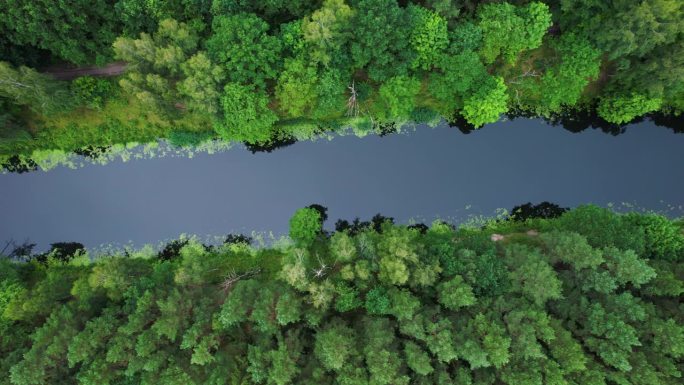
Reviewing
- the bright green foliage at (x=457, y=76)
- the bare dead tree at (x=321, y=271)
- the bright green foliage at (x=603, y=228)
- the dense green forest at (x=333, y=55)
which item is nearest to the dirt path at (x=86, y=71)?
the dense green forest at (x=333, y=55)

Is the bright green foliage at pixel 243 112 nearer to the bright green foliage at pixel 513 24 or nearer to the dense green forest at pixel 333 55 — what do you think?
the dense green forest at pixel 333 55

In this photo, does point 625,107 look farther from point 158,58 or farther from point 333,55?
point 158,58

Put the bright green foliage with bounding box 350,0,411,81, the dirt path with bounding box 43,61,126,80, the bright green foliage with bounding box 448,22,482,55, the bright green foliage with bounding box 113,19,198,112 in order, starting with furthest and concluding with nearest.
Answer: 1. the dirt path with bounding box 43,61,126,80
2. the bright green foliage with bounding box 448,22,482,55
3. the bright green foliage with bounding box 113,19,198,112
4. the bright green foliage with bounding box 350,0,411,81

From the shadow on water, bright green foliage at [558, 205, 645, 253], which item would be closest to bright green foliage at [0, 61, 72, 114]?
the shadow on water

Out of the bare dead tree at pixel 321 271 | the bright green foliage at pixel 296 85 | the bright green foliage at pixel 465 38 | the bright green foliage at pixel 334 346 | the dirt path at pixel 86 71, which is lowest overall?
the bright green foliage at pixel 334 346

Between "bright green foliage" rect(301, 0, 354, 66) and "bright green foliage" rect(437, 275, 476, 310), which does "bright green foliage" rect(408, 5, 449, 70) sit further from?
"bright green foliage" rect(437, 275, 476, 310)

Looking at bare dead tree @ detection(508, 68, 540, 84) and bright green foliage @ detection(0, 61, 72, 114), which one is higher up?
bright green foliage @ detection(0, 61, 72, 114)

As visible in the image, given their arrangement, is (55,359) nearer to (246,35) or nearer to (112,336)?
(112,336)
